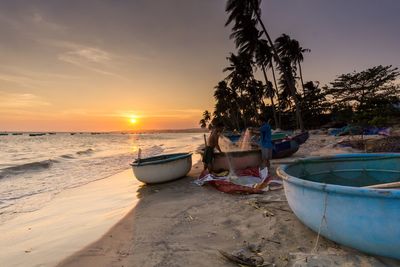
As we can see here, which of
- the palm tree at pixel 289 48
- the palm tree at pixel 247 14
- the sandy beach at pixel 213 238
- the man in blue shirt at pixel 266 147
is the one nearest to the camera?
the sandy beach at pixel 213 238

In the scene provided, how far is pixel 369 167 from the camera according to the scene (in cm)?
531

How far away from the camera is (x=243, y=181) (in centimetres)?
754

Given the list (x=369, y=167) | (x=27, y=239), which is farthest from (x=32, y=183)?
(x=369, y=167)

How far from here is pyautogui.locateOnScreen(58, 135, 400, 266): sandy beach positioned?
11.2ft

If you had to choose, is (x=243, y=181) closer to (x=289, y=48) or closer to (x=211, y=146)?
(x=211, y=146)

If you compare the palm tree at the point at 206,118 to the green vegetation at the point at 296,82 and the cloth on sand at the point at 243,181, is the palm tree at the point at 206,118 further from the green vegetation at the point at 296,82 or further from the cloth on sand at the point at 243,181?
the cloth on sand at the point at 243,181

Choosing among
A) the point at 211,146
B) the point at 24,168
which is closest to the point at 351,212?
the point at 211,146

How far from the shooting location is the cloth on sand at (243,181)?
262 inches

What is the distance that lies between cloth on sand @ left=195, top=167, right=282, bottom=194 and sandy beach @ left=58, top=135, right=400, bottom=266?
430 millimetres

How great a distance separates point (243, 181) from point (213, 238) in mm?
3504

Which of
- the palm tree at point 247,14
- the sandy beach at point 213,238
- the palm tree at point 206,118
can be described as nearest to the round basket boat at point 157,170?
the sandy beach at point 213,238

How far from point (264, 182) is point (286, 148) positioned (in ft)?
21.3

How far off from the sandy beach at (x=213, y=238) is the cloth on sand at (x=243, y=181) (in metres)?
0.43

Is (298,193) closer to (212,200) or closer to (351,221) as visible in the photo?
(351,221)
